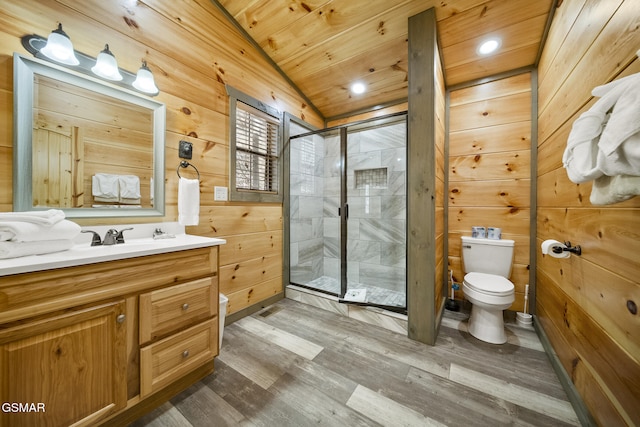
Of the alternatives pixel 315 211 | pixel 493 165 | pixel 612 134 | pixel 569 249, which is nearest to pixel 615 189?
pixel 612 134

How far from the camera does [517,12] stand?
159cm

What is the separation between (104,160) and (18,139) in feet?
1.04

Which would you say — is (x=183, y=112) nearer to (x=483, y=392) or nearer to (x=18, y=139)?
(x=18, y=139)

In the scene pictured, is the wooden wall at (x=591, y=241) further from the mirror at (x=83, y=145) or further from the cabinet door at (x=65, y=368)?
the mirror at (x=83, y=145)

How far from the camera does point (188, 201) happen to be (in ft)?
5.20

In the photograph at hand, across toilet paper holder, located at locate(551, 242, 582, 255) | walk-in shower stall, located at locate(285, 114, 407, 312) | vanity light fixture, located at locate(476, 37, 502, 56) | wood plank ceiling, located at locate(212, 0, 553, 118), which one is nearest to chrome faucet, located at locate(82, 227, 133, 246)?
walk-in shower stall, located at locate(285, 114, 407, 312)

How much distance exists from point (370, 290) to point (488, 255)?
4.15ft

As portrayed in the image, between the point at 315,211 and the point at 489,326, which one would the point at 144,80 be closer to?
the point at 315,211

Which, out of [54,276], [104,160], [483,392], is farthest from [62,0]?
[483,392]

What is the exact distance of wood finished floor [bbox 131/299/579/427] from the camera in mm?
1117

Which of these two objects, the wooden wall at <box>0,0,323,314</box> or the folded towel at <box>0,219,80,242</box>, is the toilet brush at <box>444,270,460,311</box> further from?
the folded towel at <box>0,219,80,242</box>

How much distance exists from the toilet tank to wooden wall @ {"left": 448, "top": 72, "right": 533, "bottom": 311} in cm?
16

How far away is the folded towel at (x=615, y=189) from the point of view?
636mm

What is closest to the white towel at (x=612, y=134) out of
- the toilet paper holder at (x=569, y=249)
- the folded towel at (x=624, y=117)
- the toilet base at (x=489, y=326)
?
the folded towel at (x=624, y=117)
